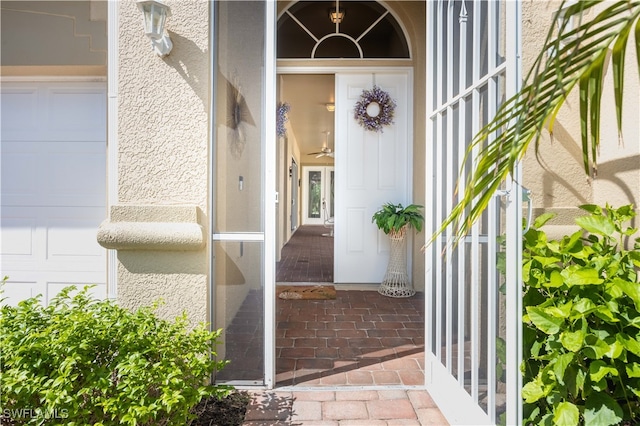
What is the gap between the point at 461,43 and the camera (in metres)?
1.67

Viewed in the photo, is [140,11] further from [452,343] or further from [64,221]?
[452,343]

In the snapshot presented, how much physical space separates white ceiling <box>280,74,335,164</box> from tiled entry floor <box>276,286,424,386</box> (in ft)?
11.5

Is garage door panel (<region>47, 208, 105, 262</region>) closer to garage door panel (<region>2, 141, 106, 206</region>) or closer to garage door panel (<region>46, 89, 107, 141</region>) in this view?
garage door panel (<region>2, 141, 106, 206</region>)

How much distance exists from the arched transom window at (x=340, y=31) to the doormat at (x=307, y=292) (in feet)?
8.84

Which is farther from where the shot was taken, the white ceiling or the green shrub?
the white ceiling

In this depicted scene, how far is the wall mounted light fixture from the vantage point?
180cm

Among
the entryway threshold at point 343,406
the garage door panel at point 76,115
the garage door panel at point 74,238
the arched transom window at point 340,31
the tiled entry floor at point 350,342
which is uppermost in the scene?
the arched transom window at point 340,31

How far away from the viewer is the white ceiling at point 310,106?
5.94m

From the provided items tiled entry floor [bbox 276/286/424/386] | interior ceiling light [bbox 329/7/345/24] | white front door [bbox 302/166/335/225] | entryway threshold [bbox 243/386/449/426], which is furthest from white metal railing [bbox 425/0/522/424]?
white front door [bbox 302/166/335/225]

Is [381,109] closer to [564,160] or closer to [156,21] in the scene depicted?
[564,160]

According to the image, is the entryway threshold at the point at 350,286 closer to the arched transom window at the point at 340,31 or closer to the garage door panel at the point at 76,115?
the garage door panel at the point at 76,115

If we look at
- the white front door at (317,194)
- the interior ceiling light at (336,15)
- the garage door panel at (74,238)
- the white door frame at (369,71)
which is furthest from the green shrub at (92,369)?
the white front door at (317,194)

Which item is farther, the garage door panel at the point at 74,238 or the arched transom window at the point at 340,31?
the arched transom window at the point at 340,31

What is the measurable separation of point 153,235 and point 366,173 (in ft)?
9.34
